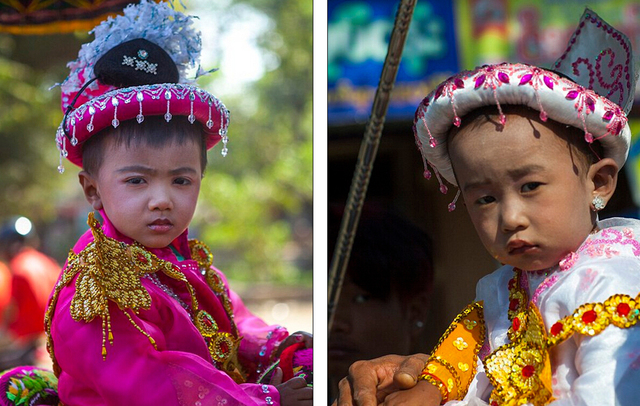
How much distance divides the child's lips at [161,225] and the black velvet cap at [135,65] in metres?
0.34

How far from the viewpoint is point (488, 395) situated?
5.41 ft

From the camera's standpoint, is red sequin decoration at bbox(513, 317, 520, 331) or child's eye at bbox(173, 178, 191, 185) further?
child's eye at bbox(173, 178, 191, 185)

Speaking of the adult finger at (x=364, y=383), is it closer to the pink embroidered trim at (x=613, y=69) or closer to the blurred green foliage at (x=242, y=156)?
the blurred green foliage at (x=242, y=156)

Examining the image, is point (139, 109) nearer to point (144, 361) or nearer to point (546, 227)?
point (144, 361)

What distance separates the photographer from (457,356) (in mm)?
1723

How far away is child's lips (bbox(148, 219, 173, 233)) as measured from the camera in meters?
1.89

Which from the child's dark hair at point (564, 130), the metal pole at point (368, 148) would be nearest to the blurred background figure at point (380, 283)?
the metal pole at point (368, 148)

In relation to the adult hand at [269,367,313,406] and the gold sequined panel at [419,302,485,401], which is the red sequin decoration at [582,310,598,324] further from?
the adult hand at [269,367,313,406]

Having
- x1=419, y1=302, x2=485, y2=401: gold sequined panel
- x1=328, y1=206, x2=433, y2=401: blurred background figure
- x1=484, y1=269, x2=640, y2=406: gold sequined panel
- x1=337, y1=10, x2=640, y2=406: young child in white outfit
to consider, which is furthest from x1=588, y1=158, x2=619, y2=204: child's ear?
x1=328, y1=206, x2=433, y2=401: blurred background figure

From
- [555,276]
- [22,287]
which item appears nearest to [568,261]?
[555,276]

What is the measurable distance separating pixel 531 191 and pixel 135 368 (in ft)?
3.01

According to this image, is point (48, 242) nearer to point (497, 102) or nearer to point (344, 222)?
point (344, 222)

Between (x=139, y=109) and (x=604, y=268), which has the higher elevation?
(x=139, y=109)

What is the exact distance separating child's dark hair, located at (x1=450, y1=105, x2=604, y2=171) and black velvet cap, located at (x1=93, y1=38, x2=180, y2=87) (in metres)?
0.81
